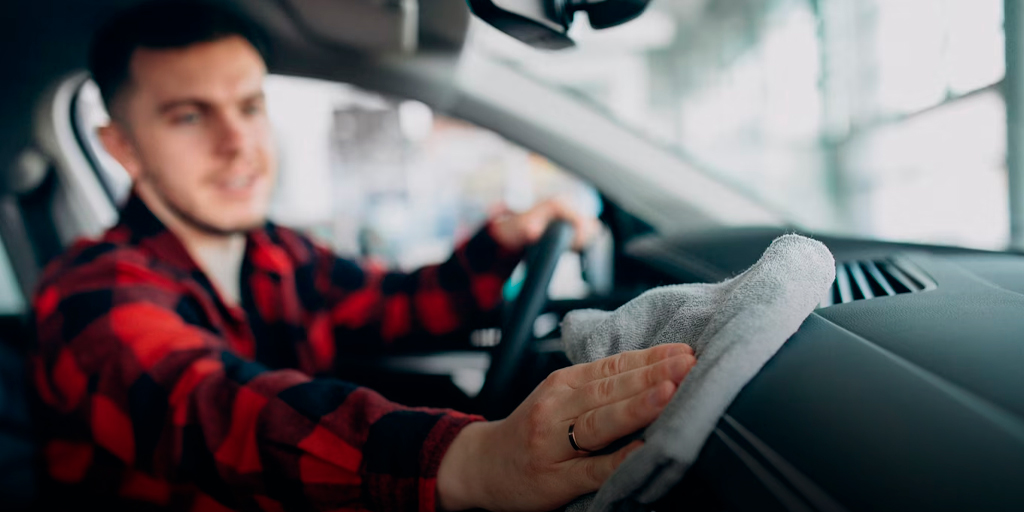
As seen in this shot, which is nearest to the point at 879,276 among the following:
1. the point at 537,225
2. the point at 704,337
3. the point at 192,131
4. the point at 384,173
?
the point at 704,337

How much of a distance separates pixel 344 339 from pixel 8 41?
0.70 m

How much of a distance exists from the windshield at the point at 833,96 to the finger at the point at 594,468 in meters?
0.40

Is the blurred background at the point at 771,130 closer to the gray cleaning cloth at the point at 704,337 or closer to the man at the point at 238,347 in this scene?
the man at the point at 238,347

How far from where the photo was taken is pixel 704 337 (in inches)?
14.0

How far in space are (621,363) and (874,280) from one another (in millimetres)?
314

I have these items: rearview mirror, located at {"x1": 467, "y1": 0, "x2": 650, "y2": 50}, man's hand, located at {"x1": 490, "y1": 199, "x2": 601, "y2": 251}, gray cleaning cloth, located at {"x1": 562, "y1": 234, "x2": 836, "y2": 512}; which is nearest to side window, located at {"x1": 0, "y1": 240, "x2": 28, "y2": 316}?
man's hand, located at {"x1": 490, "y1": 199, "x2": 601, "y2": 251}

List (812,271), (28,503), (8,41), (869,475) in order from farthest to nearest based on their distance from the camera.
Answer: (8,41) → (28,503) → (812,271) → (869,475)

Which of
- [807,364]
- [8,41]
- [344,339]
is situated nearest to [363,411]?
[807,364]

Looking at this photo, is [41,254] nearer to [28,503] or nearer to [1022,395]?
[28,503]

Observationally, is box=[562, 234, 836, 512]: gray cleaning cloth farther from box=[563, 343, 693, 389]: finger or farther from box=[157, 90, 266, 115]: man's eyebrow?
box=[157, 90, 266, 115]: man's eyebrow

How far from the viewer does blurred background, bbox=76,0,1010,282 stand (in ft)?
7.14

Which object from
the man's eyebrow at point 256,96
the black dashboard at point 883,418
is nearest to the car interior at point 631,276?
the black dashboard at point 883,418

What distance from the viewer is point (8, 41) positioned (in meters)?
1.01

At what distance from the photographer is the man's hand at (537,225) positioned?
0.98 metres
